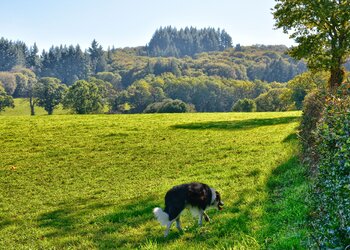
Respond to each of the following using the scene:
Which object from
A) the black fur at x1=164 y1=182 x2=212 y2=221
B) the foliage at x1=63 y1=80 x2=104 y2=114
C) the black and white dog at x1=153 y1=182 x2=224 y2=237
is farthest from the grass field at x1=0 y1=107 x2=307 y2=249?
the foliage at x1=63 y1=80 x2=104 y2=114

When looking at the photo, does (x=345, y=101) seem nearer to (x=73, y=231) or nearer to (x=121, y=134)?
(x=73, y=231)

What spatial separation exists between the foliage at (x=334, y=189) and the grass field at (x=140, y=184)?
0.81 m

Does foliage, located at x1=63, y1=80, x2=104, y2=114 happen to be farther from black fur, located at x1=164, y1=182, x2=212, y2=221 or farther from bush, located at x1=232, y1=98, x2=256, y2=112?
black fur, located at x1=164, y1=182, x2=212, y2=221

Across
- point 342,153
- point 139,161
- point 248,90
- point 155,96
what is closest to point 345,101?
point 342,153

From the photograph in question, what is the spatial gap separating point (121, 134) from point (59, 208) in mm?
16414

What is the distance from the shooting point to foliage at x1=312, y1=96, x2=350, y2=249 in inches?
224

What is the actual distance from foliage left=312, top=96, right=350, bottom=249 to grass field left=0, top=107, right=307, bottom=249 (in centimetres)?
81

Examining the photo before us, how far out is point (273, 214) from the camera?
1074 cm

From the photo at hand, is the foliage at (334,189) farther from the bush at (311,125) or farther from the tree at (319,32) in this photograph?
the tree at (319,32)

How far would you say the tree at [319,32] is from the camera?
3209 centimetres

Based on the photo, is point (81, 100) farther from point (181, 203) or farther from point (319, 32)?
point (181, 203)

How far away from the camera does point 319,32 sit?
34.4 meters

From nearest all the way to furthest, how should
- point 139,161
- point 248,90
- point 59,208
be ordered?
point 59,208
point 139,161
point 248,90

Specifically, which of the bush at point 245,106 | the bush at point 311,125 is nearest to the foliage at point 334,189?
the bush at point 311,125
